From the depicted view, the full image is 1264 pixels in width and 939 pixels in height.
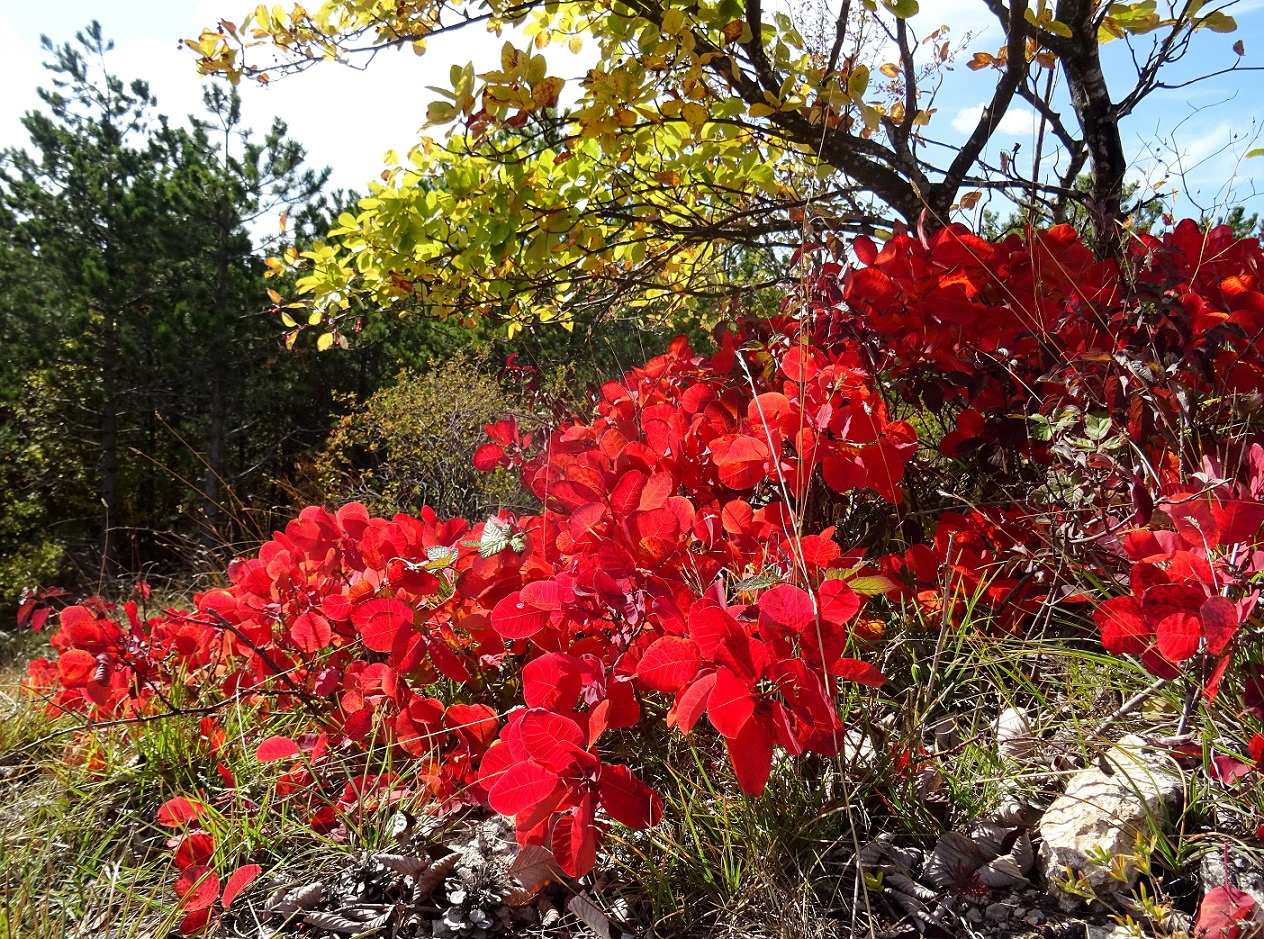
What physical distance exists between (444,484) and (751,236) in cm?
399

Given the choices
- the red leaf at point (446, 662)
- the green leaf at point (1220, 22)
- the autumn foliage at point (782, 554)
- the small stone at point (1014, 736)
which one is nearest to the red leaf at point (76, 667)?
the autumn foliage at point (782, 554)

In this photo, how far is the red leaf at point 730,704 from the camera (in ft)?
2.95

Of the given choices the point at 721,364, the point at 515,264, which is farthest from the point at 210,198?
the point at 721,364

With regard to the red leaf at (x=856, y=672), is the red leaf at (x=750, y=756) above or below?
below

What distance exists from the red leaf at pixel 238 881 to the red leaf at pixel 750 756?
2.68 ft

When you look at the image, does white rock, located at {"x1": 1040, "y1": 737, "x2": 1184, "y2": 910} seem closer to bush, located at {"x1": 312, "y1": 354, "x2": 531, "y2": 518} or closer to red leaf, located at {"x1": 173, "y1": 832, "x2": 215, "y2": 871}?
red leaf, located at {"x1": 173, "y1": 832, "x2": 215, "y2": 871}

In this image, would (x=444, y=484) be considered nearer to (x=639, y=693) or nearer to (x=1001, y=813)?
(x=639, y=693)

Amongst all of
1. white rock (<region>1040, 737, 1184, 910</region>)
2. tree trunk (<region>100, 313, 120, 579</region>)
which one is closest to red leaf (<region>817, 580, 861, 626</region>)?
white rock (<region>1040, 737, 1184, 910</region>)

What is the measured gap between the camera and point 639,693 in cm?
146

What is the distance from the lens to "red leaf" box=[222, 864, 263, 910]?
1.19 meters

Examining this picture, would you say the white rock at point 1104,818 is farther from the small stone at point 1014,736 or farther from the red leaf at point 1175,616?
the red leaf at point 1175,616

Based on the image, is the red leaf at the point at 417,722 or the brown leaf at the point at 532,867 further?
the red leaf at the point at 417,722

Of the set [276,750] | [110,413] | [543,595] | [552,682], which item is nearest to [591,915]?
[552,682]

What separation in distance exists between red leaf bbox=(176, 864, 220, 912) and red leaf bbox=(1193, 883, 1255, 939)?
1.33m
